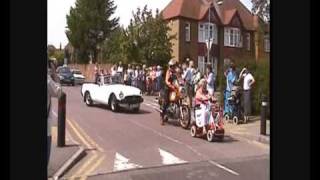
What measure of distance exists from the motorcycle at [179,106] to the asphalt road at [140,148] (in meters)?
0.04

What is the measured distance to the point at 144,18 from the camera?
127 centimetres

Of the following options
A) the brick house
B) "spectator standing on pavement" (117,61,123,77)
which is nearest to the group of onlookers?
"spectator standing on pavement" (117,61,123,77)

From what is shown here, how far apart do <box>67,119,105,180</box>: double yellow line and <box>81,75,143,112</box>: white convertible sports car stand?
4.7 inches

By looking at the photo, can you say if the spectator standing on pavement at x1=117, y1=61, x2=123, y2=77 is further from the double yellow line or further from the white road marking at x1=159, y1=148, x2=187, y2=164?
the white road marking at x1=159, y1=148, x2=187, y2=164

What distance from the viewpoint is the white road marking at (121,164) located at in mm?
1430

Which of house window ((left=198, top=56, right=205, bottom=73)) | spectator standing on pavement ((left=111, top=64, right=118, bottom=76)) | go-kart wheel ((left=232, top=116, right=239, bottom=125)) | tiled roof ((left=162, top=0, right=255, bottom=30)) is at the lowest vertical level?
go-kart wheel ((left=232, top=116, right=239, bottom=125))

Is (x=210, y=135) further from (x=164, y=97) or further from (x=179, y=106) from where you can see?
(x=164, y=97)

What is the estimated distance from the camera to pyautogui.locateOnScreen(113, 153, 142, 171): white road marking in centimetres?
143

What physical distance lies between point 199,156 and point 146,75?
379 mm

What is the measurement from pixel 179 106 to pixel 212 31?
0.36 metres
